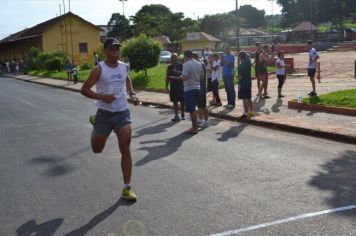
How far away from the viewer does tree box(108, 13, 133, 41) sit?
91144 millimetres

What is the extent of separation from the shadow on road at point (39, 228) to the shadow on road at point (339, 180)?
2849 mm

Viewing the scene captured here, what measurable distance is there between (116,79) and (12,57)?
7406cm

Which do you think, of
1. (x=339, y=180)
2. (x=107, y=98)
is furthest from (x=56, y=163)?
(x=339, y=180)

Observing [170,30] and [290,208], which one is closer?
[290,208]

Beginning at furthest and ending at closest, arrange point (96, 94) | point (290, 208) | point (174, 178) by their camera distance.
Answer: point (174, 178) → point (96, 94) → point (290, 208)

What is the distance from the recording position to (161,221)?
5180mm

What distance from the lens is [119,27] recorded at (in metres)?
99.8

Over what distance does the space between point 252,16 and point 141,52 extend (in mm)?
122654

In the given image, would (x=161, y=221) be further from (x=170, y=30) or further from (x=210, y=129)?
(x=170, y=30)

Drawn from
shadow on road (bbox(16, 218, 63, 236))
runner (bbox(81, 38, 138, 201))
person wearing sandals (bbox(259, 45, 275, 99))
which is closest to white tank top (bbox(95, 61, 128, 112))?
runner (bbox(81, 38, 138, 201))

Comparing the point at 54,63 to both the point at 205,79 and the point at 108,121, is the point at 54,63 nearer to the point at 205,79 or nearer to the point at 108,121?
the point at 205,79

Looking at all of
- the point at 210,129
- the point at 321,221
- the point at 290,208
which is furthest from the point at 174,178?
the point at 210,129

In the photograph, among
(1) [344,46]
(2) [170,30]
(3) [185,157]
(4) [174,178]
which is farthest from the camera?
(2) [170,30]

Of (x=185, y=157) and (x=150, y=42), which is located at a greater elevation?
(x=150, y=42)
